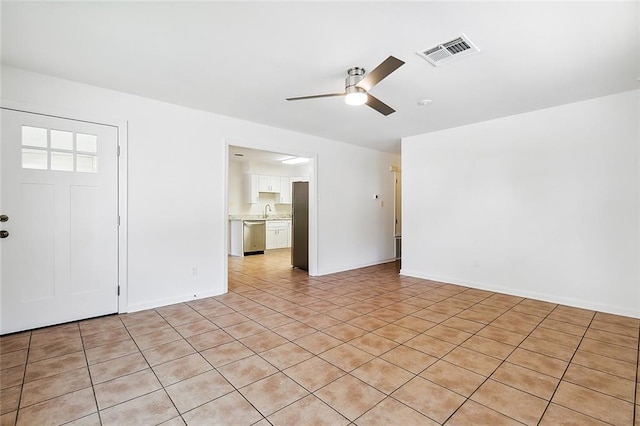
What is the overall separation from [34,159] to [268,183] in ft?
19.2

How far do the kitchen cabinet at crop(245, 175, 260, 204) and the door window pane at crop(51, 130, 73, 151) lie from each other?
5162 millimetres

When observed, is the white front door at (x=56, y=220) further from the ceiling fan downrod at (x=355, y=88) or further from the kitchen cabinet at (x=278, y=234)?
the kitchen cabinet at (x=278, y=234)

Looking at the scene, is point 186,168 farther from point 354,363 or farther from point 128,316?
point 354,363

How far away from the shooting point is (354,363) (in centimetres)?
226

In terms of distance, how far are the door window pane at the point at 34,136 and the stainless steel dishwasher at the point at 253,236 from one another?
15.4 feet

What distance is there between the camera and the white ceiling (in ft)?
6.34

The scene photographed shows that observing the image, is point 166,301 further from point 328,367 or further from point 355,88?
point 355,88

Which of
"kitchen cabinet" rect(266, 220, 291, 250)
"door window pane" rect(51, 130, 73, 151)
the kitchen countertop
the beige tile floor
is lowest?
the beige tile floor

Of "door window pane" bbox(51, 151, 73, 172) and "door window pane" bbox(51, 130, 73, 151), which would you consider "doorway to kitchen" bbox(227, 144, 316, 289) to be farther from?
"door window pane" bbox(51, 130, 73, 151)

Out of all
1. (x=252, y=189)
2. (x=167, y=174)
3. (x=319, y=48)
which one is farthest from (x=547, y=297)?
(x=252, y=189)

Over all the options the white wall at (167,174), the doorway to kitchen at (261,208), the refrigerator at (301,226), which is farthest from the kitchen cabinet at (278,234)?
the white wall at (167,174)

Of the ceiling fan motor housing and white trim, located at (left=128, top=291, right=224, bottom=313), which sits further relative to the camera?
white trim, located at (left=128, top=291, right=224, bottom=313)

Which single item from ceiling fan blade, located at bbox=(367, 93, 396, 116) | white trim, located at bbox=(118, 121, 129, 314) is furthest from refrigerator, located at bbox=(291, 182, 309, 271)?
white trim, located at bbox=(118, 121, 129, 314)

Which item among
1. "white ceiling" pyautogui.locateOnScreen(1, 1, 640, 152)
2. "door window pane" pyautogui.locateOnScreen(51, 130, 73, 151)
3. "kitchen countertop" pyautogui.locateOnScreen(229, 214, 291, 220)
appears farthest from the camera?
"kitchen countertop" pyautogui.locateOnScreen(229, 214, 291, 220)
